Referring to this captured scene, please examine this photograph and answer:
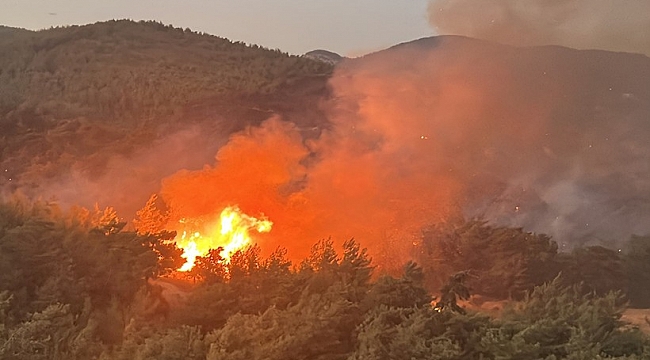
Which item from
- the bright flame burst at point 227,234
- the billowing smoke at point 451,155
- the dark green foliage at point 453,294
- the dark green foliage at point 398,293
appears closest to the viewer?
the dark green foliage at point 453,294

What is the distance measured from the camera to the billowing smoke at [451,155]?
1633cm

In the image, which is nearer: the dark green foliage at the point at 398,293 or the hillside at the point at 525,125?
the dark green foliage at the point at 398,293

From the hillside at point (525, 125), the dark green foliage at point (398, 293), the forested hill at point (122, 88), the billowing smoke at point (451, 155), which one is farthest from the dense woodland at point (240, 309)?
the forested hill at point (122, 88)

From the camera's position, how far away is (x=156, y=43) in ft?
101

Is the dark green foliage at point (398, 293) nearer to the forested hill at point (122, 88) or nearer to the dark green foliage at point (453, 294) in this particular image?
the dark green foliage at point (453, 294)

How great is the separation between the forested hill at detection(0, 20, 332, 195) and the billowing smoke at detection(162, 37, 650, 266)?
104 inches

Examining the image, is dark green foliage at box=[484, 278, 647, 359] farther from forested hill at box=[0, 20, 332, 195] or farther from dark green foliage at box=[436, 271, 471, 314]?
forested hill at box=[0, 20, 332, 195]

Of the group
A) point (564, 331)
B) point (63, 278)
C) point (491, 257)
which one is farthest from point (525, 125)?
point (63, 278)

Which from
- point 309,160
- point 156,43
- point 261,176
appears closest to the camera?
point 261,176

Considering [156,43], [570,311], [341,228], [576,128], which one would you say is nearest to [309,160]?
[341,228]

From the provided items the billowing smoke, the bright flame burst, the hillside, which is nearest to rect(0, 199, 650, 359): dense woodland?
the bright flame burst

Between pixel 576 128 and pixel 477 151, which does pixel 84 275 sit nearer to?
pixel 477 151

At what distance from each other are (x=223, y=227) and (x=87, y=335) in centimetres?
705

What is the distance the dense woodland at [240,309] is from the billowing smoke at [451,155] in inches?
213
